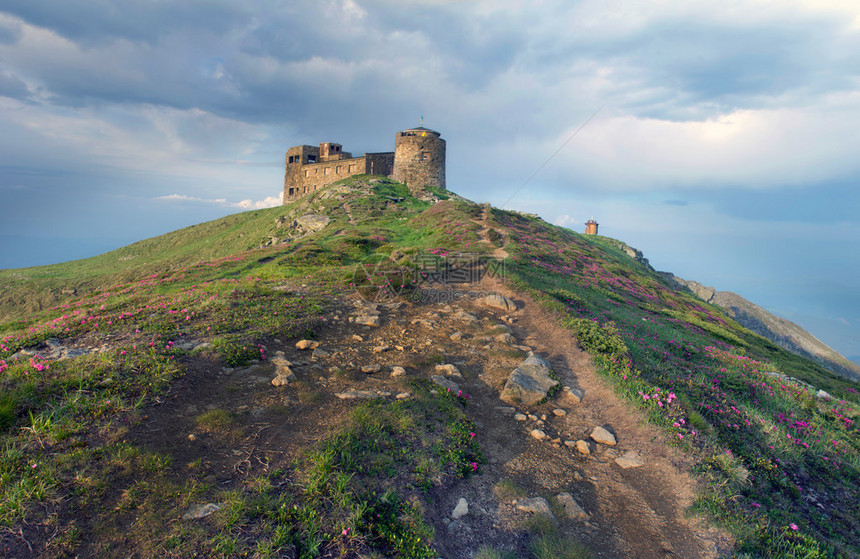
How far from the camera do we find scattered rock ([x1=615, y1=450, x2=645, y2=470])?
6.71 metres

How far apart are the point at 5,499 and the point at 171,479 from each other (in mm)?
1447

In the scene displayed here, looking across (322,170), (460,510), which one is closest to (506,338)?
(460,510)

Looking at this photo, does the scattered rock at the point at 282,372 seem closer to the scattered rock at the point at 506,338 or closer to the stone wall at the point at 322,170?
the scattered rock at the point at 506,338

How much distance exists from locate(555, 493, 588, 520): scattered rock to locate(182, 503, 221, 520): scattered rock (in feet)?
15.0

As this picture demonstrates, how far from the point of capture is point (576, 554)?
4723mm

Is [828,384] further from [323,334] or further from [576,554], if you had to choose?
[323,334]

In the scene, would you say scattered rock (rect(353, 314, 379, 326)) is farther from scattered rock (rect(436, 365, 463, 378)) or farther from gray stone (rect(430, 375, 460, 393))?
gray stone (rect(430, 375, 460, 393))

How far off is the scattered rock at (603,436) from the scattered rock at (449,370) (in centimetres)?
306

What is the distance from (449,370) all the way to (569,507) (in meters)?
A: 4.08

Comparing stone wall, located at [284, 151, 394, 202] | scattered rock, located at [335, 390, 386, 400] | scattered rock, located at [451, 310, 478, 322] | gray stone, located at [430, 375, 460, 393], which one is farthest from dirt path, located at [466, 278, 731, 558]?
stone wall, located at [284, 151, 394, 202]

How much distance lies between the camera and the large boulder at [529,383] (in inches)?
333

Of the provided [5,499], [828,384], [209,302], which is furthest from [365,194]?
[5,499]

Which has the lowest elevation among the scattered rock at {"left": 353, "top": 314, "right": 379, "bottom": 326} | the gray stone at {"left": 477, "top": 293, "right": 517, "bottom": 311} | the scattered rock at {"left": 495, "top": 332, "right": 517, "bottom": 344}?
the scattered rock at {"left": 495, "top": 332, "right": 517, "bottom": 344}

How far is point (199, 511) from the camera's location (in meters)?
4.37
